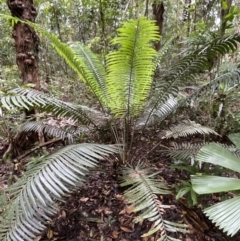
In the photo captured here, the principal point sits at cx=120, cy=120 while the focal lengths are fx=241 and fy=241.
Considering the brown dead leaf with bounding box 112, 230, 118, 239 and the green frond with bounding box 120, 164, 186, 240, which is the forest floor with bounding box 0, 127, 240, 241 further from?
the green frond with bounding box 120, 164, 186, 240

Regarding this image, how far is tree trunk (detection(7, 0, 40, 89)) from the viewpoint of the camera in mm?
2634

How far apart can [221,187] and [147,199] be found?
1.48 feet

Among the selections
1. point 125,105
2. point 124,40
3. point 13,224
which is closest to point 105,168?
point 125,105

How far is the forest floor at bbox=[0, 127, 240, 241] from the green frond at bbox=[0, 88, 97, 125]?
54 centimetres

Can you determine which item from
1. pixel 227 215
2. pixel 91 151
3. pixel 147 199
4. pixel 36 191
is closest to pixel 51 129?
pixel 91 151

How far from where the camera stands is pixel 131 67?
1.95 meters

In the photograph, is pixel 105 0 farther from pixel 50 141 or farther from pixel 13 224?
pixel 13 224

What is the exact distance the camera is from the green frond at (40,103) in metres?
1.68

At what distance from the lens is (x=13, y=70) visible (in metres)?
5.14

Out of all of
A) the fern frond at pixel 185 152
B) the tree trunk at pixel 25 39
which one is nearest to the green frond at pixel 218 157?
the fern frond at pixel 185 152

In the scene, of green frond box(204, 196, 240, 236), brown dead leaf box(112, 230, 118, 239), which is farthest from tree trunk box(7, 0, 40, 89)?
green frond box(204, 196, 240, 236)

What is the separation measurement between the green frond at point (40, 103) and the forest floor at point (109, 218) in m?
0.54

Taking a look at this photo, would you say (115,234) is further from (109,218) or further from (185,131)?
(185,131)

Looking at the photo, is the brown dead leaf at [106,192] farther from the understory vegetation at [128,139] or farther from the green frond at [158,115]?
the green frond at [158,115]
